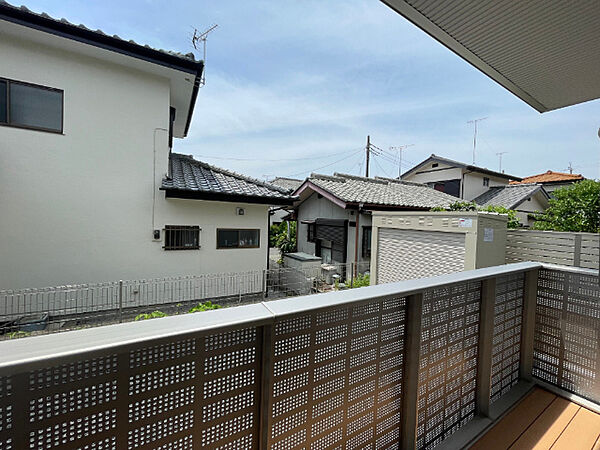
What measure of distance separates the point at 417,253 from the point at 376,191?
5.79m

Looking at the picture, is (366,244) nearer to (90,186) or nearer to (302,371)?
(90,186)

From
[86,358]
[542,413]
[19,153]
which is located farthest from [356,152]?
[86,358]

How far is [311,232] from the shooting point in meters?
10.9

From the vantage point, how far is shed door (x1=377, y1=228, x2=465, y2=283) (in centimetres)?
467

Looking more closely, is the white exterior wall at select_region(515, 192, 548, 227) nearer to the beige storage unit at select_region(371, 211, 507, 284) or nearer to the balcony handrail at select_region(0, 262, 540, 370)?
the beige storage unit at select_region(371, 211, 507, 284)

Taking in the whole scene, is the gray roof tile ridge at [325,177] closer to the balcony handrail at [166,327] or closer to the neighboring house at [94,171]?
the neighboring house at [94,171]

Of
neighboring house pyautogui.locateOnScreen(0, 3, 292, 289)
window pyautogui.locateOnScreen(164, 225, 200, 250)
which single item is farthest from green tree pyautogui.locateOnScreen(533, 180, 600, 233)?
window pyautogui.locateOnScreen(164, 225, 200, 250)

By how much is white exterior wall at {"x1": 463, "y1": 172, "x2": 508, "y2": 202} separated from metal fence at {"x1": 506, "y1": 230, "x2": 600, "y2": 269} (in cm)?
1101

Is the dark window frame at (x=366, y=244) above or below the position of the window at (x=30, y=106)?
below

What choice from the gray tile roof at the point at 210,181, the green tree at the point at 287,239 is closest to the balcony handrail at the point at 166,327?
the gray tile roof at the point at 210,181

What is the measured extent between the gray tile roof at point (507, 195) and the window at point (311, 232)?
8854mm

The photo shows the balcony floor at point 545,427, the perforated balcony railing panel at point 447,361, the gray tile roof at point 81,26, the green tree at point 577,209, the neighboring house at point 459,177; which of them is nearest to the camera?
the perforated balcony railing panel at point 447,361

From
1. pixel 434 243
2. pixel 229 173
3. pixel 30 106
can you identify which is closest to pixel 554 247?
pixel 434 243

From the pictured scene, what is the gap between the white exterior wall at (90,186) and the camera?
4.77 m
